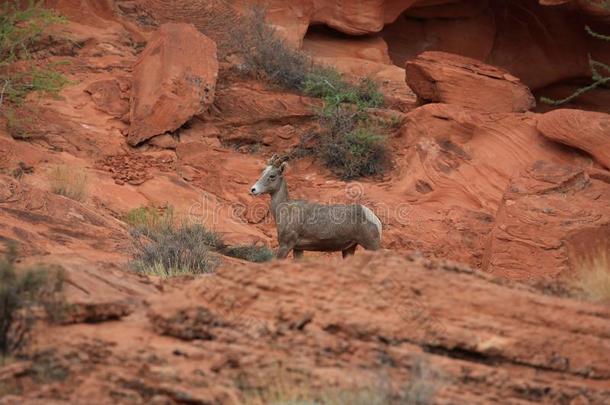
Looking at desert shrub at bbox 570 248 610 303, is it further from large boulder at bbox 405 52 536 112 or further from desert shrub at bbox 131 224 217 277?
large boulder at bbox 405 52 536 112

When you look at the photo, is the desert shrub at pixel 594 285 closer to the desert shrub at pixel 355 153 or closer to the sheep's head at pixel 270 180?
the sheep's head at pixel 270 180

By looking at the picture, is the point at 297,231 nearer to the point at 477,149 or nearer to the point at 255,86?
the point at 477,149

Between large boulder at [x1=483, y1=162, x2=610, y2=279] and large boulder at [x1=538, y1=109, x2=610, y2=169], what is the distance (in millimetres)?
1346

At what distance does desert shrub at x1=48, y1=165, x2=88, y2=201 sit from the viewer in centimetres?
1409

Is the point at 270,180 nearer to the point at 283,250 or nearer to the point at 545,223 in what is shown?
the point at 283,250

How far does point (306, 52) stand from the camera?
20766mm

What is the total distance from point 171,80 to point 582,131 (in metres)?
6.39

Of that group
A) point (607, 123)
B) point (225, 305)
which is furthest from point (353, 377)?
point (607, 123)

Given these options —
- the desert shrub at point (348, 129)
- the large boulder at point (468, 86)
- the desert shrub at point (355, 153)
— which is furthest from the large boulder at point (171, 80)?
the large boulder at point (468, 86)

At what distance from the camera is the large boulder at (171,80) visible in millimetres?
17172

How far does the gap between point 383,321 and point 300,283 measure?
0.60m

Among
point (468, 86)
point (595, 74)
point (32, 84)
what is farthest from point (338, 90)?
point (32, 84)

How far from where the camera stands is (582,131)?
632 inches

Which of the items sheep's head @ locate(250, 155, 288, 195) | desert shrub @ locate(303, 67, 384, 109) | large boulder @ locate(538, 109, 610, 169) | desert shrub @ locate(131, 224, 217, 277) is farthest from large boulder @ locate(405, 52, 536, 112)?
desert shrub @ locate(131, 224, 217, 277)
